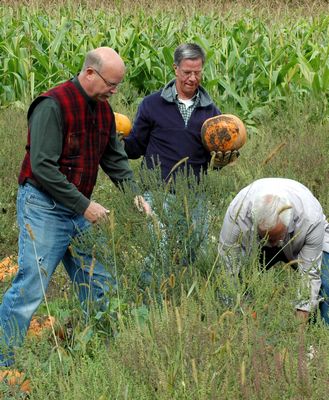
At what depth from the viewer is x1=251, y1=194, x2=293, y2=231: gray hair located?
459cm

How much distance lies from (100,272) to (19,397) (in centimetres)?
134

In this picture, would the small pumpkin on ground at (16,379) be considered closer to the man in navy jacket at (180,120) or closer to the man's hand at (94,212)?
the man's hand at (94,212)

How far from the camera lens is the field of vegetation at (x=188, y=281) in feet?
11.3

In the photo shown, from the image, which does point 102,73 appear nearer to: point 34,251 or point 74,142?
point 74,142

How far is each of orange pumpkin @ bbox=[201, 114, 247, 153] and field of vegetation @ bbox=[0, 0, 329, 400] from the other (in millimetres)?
244

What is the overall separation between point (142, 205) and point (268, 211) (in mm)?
740

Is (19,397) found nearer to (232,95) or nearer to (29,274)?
(29,274)

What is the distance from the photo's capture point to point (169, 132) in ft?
19.7

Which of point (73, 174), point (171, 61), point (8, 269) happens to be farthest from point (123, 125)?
point (171, 61)

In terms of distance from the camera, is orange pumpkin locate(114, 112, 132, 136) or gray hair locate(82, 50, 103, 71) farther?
orange pumpkin locate(114, 112, 132, 136)

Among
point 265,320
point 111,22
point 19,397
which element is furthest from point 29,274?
point 111,22

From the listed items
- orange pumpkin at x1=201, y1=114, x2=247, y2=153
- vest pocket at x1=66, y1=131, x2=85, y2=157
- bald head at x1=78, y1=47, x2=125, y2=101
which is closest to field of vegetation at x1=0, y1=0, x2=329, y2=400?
orange pumpkin at x1=201, y1=114, x2=247, y2=153

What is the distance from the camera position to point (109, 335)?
4711 mm

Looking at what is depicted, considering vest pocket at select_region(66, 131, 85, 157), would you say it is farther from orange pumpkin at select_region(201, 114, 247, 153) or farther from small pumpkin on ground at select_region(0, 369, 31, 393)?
small pumpkin on ground at select_region(0, 369, 31, 393)
